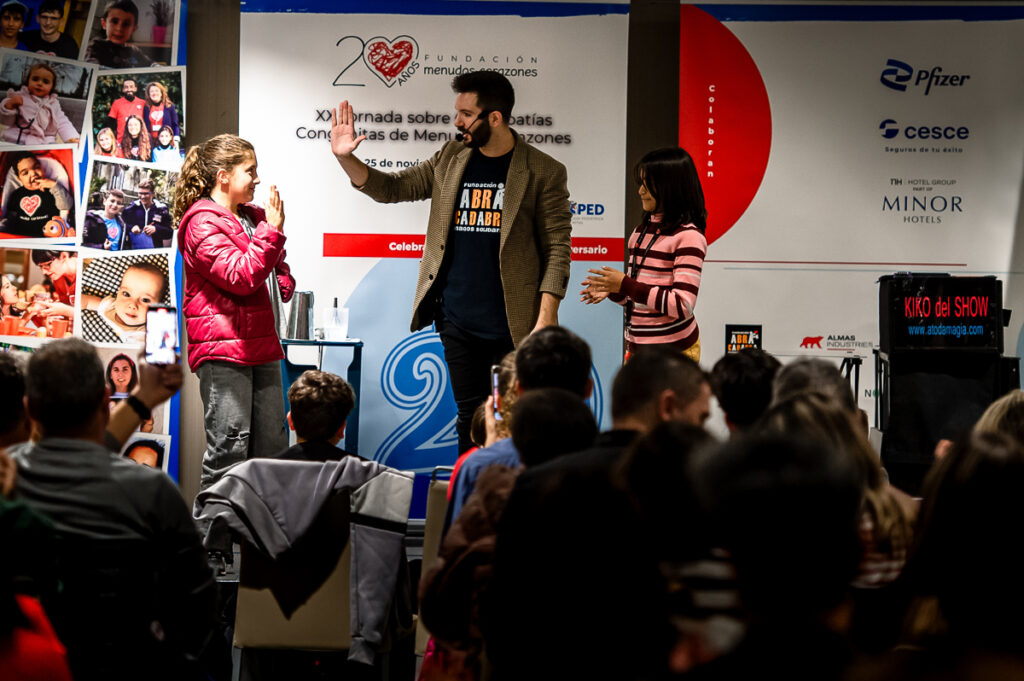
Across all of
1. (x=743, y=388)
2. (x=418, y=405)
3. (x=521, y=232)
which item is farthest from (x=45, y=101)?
(x=743, y=388)

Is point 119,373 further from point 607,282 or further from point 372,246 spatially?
point 607,282

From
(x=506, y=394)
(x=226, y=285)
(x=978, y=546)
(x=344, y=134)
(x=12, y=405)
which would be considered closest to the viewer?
(x=978, y=546)

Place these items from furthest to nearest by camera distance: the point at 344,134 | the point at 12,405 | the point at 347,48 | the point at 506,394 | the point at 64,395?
the point at 347,48, the point at 344,134, the point at 506,394, the point at 12,405, the point at 64,395

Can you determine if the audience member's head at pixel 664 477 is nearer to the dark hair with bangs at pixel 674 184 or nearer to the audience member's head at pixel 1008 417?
the audience member's head at pixel 1008 417

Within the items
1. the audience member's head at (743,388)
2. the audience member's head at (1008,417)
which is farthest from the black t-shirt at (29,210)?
the audience member's head at (1008,417)

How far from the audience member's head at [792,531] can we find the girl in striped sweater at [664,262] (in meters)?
2.77

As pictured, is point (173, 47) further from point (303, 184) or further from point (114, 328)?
point (114, 328)

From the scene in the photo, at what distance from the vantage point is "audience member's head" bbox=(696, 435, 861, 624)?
1.21m

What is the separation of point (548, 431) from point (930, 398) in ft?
8.35

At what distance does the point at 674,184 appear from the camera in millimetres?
4094

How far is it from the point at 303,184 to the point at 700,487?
4243 mm

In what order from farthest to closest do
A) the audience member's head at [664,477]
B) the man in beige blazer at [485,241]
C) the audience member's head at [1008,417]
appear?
the man in beige blazer at [485,241] → the audience member's head at [1008,417] → the audience member's head at [664,477]

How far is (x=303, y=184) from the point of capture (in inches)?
205

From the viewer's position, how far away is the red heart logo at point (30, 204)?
202 inches
